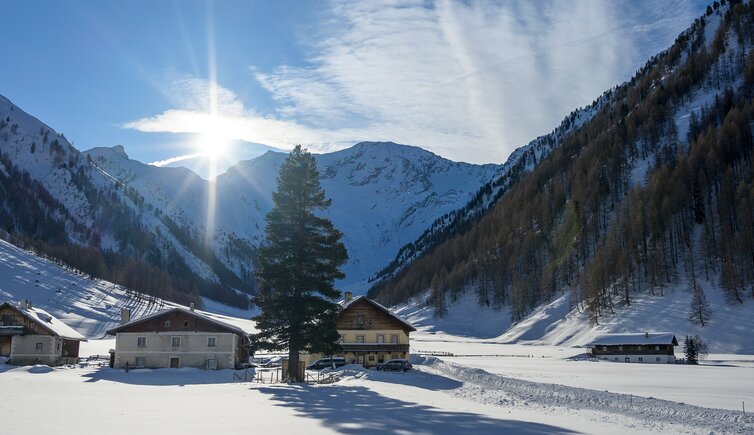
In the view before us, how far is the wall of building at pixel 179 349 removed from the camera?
204ft

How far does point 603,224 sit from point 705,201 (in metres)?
27.0

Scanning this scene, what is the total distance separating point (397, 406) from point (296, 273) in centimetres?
1943

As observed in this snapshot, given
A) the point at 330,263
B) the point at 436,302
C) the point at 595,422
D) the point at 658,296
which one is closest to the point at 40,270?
the point at 436,302

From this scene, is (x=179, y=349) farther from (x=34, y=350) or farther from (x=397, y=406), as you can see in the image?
(x=397, y=406)

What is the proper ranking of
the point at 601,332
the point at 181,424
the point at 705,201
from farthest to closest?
the point at 705,201 < the point at 601,332 < the point at 181,424

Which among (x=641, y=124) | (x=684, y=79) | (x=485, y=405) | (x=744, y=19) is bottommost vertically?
(x=485, y=405)

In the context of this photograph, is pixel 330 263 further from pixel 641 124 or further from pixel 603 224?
pixel 641 124

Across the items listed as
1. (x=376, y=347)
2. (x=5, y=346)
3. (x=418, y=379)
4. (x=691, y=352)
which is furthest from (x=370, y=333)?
(x=5, y=346)

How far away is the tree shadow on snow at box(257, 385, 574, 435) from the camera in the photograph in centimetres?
2258

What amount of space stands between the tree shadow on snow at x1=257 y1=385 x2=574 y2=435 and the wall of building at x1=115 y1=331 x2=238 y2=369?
27.3 metres

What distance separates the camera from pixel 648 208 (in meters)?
124

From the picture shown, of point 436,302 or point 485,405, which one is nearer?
point 485,405

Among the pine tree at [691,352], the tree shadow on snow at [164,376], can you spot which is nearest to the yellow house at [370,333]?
the tree shadow on snow at [164,376]

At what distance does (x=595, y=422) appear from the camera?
82.8 ft
